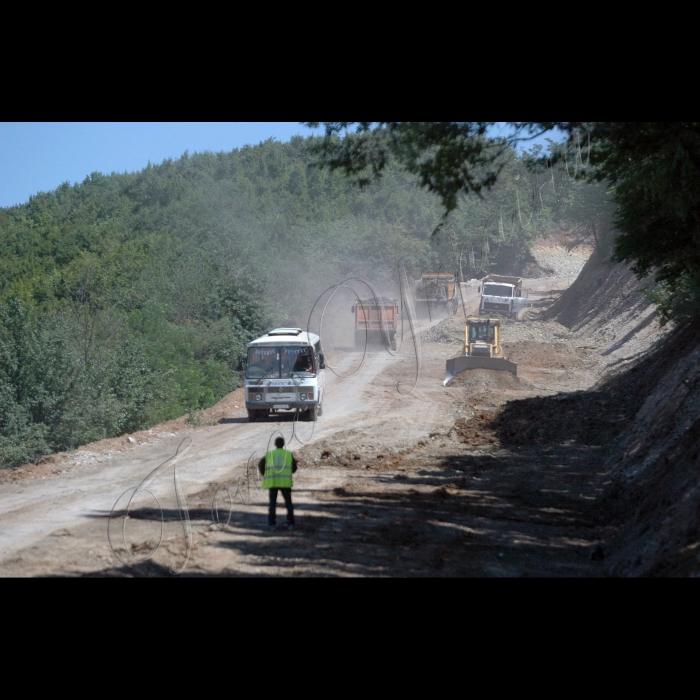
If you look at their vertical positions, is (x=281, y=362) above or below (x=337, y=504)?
above

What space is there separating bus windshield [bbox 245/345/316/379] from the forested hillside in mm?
7799

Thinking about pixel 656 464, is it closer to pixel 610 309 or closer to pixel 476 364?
pixel 476 364

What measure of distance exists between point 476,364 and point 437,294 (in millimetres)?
25762

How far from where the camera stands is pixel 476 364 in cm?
3256

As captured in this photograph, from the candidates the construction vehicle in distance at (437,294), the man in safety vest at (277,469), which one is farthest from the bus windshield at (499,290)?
the man in safety vest at (277,469)

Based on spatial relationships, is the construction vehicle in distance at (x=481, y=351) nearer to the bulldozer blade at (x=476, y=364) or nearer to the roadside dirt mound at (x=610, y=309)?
the bulldozer blade at (x=476, y=364)

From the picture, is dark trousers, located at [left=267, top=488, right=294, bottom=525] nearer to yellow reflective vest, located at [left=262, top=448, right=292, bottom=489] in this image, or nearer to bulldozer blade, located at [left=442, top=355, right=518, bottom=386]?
yellow reflective vest, located at [left=262, top=448, right=292, bottom=489]

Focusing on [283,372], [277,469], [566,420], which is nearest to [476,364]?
[283,372]

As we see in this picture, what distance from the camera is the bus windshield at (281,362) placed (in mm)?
24172

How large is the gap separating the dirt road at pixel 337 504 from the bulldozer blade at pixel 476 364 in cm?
464

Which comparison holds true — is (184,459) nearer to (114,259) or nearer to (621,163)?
(621,163)

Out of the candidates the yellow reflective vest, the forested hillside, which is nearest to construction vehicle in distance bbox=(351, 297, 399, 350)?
the forested hillside

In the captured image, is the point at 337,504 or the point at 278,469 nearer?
the point at 278,469
